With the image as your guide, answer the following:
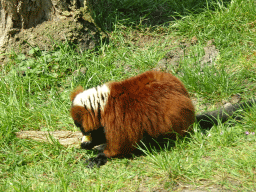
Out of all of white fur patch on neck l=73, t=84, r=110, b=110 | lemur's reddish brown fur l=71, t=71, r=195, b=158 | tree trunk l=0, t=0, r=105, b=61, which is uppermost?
tree trunk l=0, t=0, r=105, b=61

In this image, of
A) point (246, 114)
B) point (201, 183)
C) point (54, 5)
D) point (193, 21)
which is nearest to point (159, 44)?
point (193, 21)

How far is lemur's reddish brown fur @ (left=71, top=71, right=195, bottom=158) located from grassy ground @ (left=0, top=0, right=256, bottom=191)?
232 millimetres

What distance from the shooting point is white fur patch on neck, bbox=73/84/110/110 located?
3422 mm

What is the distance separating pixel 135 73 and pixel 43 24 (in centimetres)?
166

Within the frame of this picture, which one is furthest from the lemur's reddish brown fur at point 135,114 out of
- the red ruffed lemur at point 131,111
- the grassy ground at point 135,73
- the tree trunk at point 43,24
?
the tree trunk at point 43,24

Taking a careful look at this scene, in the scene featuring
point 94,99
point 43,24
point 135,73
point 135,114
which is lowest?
point 135,114

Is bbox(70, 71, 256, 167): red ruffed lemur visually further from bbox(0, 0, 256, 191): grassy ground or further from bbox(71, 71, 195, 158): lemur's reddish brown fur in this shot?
bbox(0, 0, 256, 191): grassy ground

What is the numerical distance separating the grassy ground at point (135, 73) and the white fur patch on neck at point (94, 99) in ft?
2.12

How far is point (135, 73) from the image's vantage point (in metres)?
4.86

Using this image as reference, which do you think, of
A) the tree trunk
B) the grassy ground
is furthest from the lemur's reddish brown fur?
the tree trunk

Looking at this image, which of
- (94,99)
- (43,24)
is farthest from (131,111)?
(43,24)

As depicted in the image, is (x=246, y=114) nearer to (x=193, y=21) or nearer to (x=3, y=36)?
(x=193, y=21)

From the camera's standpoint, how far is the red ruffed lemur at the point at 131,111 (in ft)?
11.1

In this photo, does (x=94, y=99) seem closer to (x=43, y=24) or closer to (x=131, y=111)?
(x=131, y=111)
